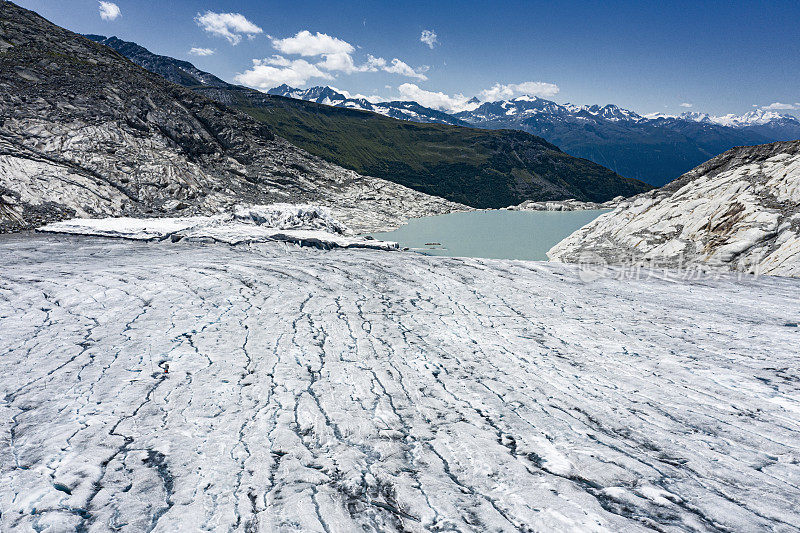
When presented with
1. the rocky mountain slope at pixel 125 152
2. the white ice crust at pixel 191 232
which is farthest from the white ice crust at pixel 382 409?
the rocky mountain slope at pixel 125 152

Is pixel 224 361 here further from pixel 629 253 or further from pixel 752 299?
pixel 629 253

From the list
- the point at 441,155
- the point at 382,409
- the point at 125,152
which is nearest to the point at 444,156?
the point at 441,155

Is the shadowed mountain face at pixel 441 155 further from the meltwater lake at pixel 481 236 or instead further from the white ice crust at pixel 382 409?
the white ice crust at pixel 382 409

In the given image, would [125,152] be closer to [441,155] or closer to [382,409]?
[382,409]

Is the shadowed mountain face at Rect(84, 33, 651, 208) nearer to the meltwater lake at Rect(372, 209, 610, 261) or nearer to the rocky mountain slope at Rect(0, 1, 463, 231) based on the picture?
the rocky mountain slope at Rect(0, 1, 463, 231)

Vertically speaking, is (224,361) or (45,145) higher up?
(45,145)

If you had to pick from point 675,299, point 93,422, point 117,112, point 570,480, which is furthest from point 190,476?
point 117,112

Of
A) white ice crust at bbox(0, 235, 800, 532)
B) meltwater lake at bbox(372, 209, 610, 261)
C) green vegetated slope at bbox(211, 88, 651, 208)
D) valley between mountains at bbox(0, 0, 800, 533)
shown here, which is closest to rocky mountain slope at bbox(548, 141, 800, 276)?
valley between mountains at bbox(0, 0, 800, 533)
